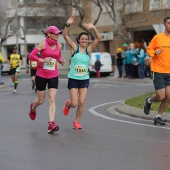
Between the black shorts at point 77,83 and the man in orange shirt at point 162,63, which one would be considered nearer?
the black shorts at point 77,83

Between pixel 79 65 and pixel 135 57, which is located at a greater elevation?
pixel 79 65

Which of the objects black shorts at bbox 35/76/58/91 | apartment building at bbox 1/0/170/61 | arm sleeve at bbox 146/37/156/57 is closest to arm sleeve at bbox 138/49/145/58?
apartment building at bbox 1/0/170/61

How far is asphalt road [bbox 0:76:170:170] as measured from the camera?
6789 mm

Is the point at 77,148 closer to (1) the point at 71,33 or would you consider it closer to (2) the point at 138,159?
(2) the point at 138,159

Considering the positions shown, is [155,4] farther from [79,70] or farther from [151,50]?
[79,70]

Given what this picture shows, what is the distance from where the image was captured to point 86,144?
8.28 m

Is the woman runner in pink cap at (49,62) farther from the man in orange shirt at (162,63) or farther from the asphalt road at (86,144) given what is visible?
the man in orange shirt at (162,63)

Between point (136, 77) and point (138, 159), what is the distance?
22788 millimetres

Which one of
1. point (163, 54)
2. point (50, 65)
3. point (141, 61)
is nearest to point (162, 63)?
point (163, 54)

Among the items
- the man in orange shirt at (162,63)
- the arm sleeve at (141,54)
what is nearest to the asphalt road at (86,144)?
the man in orange shirt at (162,63)

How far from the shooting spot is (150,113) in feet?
39.0

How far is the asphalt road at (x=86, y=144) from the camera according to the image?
679 centimetres

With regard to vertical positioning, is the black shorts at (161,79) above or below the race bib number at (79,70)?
below

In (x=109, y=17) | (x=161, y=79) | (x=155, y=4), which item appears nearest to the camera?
(x=161, y=79)
